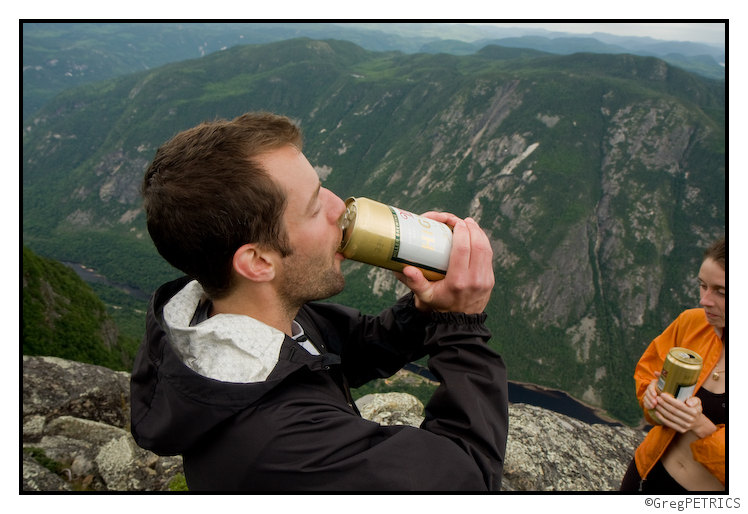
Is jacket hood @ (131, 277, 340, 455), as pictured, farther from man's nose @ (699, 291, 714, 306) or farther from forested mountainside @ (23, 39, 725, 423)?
forested mountainside @ (23, 39, 725, 423)

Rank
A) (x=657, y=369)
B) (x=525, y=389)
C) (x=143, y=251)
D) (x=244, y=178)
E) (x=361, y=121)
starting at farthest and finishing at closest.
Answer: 1. (x=361, y=121)
2. (x=143, y=251)
3. (x=525, y=389)
4. (x=657, y=369)
5. (x=244, y=178)

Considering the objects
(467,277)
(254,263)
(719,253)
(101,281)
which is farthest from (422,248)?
(101,281)

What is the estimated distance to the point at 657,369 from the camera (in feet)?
20.6

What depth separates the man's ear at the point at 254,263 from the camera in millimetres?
2834

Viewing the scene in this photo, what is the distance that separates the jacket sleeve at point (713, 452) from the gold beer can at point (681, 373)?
55 cm

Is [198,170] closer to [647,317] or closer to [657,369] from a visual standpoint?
[657,369]

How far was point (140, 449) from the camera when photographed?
10055mm

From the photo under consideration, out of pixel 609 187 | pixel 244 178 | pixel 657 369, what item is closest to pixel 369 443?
pixel 244 178

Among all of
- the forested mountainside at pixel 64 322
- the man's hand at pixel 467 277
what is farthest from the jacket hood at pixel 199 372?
the forested mountainside at pixel 64 322

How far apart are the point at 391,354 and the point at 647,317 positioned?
118 meters

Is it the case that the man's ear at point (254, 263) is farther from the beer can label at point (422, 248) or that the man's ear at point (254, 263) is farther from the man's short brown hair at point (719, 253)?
the man's short brown hair at point (719, 253)

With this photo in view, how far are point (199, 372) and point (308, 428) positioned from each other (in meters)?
0.66

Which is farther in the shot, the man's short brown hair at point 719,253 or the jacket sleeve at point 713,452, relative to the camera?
the man's short brown hair at point 719,253

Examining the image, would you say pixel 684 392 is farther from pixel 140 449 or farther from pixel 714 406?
pixel 140 449
